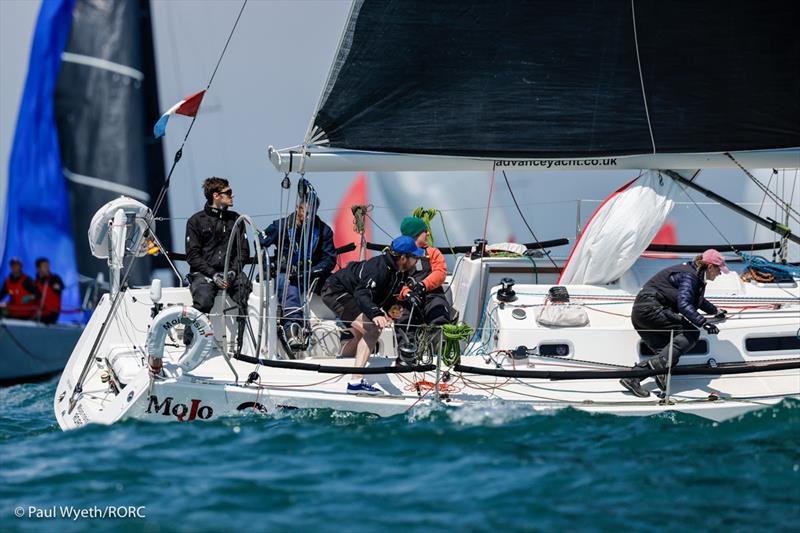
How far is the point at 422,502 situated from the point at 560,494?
732 millimetres

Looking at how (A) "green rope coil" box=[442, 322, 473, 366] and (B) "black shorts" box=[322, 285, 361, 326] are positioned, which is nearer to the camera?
(A) "green rope coil" box=[442, 322, 473, 366]

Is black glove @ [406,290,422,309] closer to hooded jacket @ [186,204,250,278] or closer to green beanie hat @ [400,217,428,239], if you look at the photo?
green beanie hat @ [400,217,428,239]

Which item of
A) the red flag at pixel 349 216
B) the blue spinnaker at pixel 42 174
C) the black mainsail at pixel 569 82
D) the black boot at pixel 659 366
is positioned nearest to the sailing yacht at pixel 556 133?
the black mainsail at pixel 569 82

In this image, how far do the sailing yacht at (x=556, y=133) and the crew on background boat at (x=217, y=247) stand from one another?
0.68 ft

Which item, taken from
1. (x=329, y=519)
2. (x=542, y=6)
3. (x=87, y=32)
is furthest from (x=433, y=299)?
(x=87, y=32)

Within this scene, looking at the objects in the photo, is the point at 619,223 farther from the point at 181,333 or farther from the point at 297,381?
the point at 181,333

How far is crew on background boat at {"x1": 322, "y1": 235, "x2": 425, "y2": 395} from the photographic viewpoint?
696 cm

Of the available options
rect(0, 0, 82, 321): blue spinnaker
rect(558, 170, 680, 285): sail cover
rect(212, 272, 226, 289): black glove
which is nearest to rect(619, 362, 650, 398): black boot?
rect(558, 170, 680, 285): sail cover

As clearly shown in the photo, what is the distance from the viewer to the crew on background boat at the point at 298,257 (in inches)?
310

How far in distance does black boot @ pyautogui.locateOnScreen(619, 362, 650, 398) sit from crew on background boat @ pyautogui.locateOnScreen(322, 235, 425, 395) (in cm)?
165

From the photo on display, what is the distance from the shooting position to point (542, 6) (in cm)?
793

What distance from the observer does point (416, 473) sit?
555 cm

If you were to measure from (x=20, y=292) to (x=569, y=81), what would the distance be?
11737 mm

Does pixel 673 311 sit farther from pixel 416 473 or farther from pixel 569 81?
pixel 416 473
